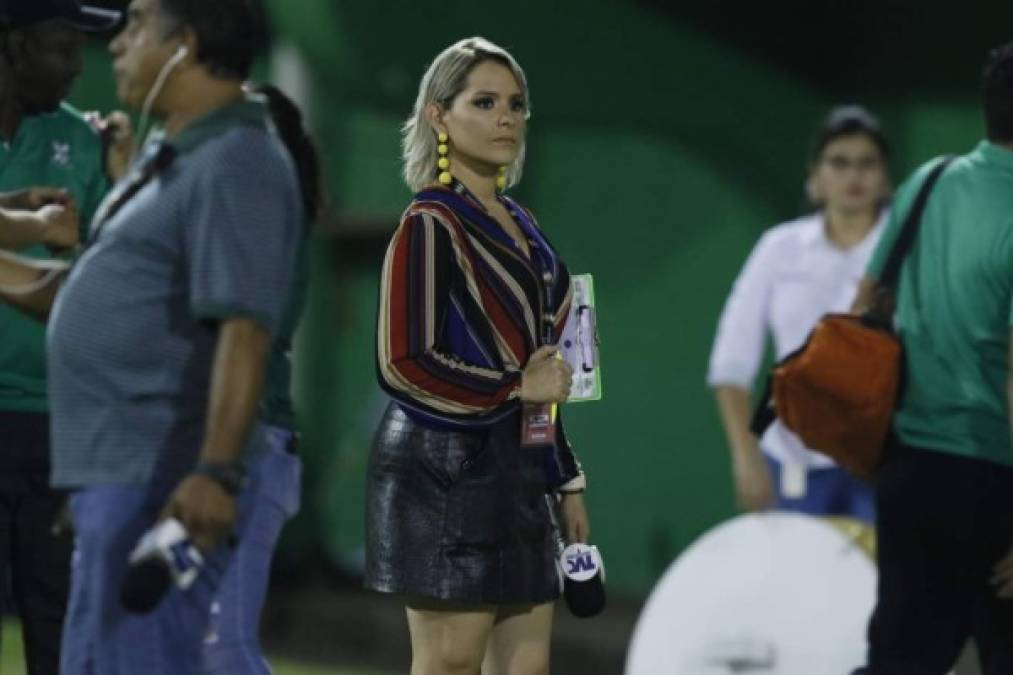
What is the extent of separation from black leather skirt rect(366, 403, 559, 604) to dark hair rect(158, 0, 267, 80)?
1.13m

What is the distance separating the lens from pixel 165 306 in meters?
4.15

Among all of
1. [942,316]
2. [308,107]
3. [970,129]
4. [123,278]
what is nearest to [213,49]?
[123,278]

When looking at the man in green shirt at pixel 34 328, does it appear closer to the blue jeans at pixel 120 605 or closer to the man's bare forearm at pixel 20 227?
the man's bare forearm at pixel 20 227

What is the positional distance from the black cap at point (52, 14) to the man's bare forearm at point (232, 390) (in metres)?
2.05

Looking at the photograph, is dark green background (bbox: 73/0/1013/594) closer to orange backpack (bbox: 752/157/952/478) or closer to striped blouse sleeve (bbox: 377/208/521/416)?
orange backpack (bbox: 752/157/952/478)

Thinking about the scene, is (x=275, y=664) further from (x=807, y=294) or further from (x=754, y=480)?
(x=807, y=294)

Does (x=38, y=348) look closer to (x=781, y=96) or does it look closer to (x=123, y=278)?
(x=123, y=278)

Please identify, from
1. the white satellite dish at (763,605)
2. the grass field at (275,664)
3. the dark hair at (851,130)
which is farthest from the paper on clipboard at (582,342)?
the grass field at (275,664)

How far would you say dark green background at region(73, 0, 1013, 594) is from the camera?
984 centimetres

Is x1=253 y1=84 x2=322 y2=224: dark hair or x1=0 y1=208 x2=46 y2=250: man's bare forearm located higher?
x1=253 y1=84 x2=322 y2=224: dark hair

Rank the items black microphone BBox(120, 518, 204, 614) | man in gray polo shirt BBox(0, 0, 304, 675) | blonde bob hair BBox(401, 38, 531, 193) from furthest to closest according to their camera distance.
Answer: blonde bob hair BBox(401, 38, 531, 193), man in gray polo shirt BBox(0, 0, 304, 675), black microphone BBox(120, 518, 204, 614)

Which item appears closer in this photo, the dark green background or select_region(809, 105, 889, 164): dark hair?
select_region(809, 105, 889, 164): dark hair

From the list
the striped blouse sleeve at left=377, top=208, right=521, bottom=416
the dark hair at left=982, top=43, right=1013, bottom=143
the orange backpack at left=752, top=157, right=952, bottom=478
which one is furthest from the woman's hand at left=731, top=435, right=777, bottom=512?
the striped blouse sleeve at left=377, top=208, right=521, bottom=416

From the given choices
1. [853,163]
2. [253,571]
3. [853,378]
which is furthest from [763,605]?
[253,571]
